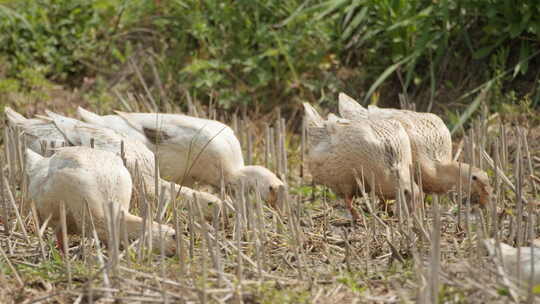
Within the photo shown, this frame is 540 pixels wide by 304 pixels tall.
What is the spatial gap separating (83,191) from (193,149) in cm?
154

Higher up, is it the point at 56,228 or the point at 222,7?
the point at 222,7

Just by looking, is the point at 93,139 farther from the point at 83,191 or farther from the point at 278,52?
the point at 278,52

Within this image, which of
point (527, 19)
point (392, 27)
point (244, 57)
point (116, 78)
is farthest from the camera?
point (116, 78)

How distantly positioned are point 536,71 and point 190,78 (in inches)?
124

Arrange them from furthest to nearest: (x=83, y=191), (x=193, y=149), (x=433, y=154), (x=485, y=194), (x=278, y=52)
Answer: (x=278, y=52) → (x=193, y=149) → (x=433, y=154) → (x=485, y=194) → (x=83, y=191)

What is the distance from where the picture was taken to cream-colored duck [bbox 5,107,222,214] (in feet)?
17.3

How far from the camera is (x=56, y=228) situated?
14.9 feet

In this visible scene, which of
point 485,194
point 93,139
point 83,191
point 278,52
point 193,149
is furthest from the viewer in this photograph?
point 278,52

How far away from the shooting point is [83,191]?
4.38 m

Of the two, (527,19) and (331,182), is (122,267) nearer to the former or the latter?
(331,182)

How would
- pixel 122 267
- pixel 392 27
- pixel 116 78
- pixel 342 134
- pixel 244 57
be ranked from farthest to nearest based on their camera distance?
1. pixel 116 78
2. pixel 244 57
3. pixel 392 27
4. pixel 342 134
5. pixel 122 267

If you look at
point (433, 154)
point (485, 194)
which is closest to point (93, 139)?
point (433, 154)

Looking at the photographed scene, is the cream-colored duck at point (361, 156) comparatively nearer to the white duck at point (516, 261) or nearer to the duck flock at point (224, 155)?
the duck flock at point (224, 155)

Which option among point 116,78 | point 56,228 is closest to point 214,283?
point 56,228
